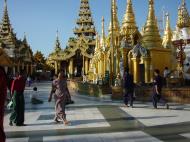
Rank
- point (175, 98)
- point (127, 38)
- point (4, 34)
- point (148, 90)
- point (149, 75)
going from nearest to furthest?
point (175, 98), point (148, 90), point (149, 75), point (127, 38), point (4, 34)

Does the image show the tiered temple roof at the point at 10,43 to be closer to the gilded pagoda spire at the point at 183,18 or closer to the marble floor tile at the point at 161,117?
the gilded pagoda spire at the point at 183,18

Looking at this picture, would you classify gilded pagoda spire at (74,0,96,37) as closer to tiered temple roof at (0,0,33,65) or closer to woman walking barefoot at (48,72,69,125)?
tiered temple roof at (0,0,33,65)

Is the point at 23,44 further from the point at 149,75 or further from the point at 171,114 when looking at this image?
the point at 171,114

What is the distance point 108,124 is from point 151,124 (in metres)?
1.20

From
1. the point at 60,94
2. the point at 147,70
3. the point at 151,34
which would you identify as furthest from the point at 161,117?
the point at 151,34

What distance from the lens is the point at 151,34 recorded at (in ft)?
91.4

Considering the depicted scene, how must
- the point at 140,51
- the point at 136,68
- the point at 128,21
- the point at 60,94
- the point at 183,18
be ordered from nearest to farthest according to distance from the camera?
the point at 60,94 → the point at 140,51 → the point at 136,68 → the point at 128,21 → the point at 183,18

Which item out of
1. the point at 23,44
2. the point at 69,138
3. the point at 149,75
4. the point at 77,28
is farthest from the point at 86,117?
the point at 23,44

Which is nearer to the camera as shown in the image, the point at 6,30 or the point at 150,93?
the point at 150,93

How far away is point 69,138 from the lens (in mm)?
9555

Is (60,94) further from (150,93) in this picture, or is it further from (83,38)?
(83,38)

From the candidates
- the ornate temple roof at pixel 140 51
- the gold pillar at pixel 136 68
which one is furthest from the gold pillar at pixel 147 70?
the gold pillar at pixel 136 68

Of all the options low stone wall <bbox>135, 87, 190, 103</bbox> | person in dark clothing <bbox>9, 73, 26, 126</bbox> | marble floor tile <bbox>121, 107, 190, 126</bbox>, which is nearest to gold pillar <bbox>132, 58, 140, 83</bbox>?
low stone wall <bbox>135, 87, 190, 103</bbox>

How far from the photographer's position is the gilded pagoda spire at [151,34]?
27.2 metres
